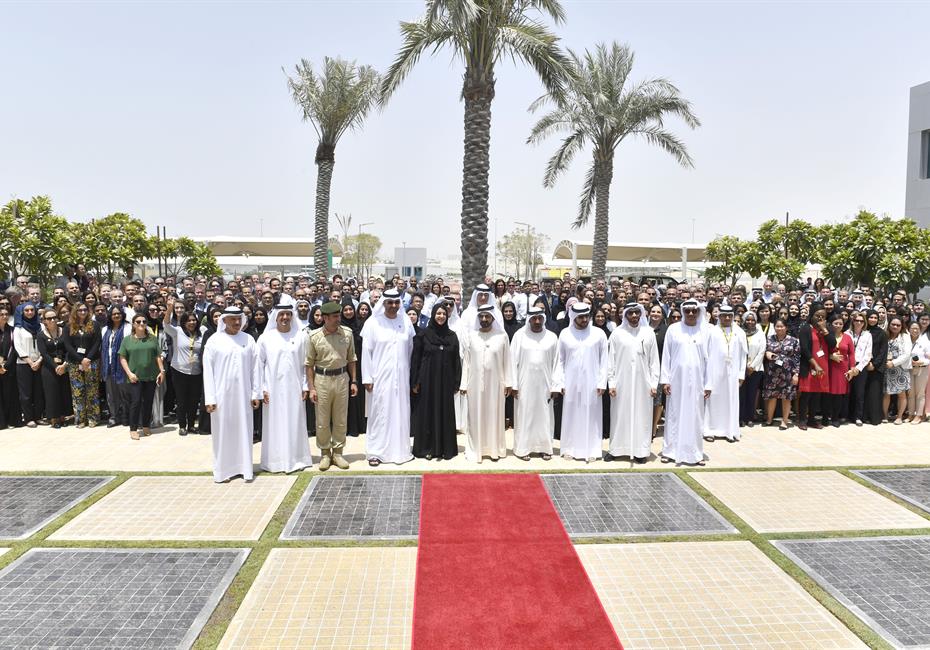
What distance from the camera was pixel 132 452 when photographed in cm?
710

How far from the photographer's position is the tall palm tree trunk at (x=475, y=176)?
13.2 metres

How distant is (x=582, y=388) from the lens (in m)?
7.06

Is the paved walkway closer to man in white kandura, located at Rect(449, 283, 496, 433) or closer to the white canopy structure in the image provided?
man in white kandura, located at Rect(449, 283, 496, 433)

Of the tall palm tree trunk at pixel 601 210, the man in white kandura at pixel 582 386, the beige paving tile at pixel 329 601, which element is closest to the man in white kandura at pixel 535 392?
the man in white kandura at pixel 582 386

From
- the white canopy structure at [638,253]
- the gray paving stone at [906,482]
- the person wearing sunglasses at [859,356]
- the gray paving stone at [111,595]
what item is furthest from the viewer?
the white canopy structure at [638,253]

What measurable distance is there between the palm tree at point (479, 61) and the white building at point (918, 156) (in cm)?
1862

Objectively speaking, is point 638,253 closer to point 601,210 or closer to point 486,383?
point 601,210

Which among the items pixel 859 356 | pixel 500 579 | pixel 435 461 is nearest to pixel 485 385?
pixel 435 461

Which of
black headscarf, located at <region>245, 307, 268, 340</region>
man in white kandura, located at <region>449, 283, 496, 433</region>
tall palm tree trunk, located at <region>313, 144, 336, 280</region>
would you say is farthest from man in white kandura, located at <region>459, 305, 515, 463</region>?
tall palm tree trunk, located at <region>313, 144, 336, 280</region>

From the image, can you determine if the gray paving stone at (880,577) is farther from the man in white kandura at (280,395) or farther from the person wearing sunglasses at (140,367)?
the person wearing sunglasses at (140,367)

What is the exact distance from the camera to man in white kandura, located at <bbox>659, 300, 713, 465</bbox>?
22.6 feet

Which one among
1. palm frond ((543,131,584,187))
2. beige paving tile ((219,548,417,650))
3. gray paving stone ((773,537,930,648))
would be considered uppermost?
palm frond ((543,131,584,187))

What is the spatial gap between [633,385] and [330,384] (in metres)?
3.31

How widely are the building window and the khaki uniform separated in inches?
1048
